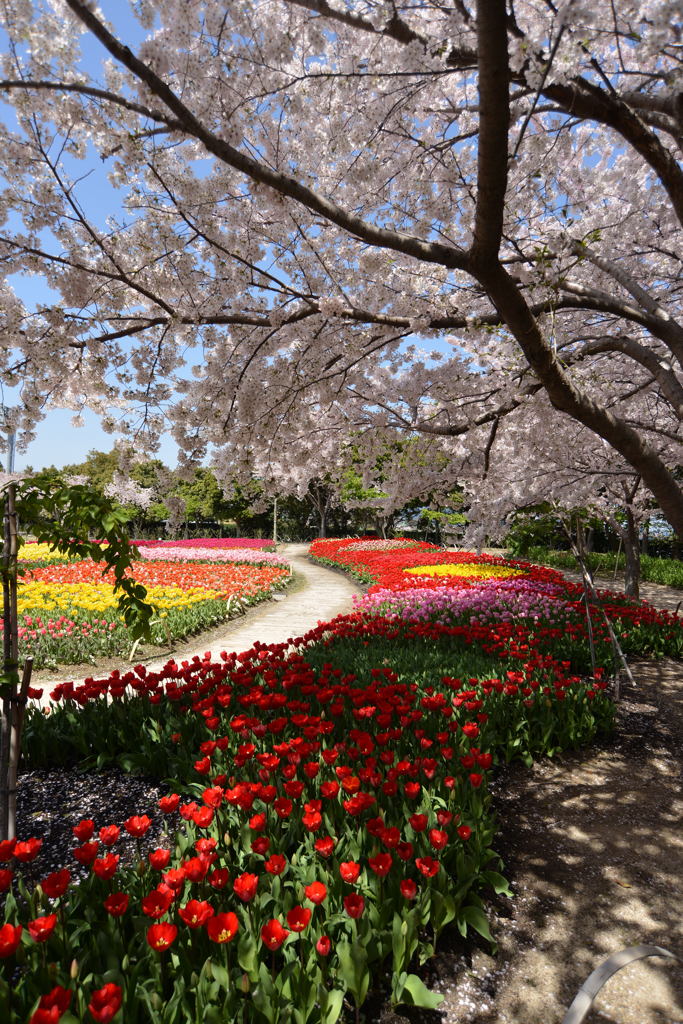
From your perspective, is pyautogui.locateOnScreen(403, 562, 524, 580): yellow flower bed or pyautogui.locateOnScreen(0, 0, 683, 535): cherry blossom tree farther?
pyautogui.locateOnScreen(403, 562, 524, 580): yellow flower bed

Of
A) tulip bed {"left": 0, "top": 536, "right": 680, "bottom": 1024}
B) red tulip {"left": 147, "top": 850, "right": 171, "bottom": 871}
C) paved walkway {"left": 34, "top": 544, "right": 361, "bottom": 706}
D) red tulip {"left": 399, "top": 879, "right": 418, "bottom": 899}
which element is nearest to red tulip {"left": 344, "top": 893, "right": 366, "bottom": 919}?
tulip bed {"left": 0, "top": 536, "right": 680, "bottom": 1024}

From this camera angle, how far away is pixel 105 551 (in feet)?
7.31

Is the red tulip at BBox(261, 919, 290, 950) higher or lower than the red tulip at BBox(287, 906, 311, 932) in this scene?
higher

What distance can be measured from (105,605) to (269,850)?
814 centimetres

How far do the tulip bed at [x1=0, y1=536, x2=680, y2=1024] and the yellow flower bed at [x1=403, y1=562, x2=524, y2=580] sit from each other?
8554 millimetres

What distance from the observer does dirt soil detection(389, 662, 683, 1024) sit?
2.08m

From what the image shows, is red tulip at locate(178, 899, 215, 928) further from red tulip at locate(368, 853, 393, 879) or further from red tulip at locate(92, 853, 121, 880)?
red tulip at locate(368, 853, 393, 879)

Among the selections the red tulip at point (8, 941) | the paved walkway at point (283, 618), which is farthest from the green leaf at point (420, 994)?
the paved walkway at point (283, 618)

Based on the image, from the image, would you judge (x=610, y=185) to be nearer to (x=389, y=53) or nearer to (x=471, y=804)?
(x=389, y=53)

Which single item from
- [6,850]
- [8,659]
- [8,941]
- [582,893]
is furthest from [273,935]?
[582,893]

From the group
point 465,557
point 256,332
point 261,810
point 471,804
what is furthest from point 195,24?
point 465,557

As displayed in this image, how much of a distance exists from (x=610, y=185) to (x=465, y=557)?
12.1m

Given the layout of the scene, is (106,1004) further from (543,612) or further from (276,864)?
(543,612)

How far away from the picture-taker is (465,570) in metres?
13.9
